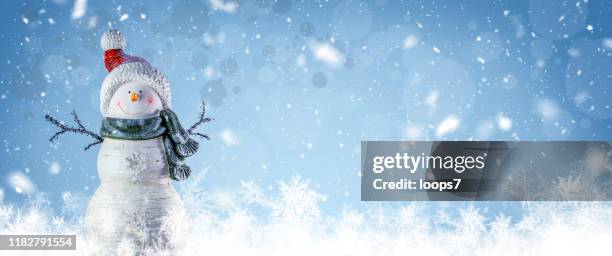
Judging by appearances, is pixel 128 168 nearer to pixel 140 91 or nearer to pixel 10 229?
pixel 140 91

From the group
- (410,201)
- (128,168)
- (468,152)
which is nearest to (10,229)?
(128,168)

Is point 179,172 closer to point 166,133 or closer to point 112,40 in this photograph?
point 166,133

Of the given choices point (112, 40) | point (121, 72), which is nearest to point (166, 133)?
point (121, 72)

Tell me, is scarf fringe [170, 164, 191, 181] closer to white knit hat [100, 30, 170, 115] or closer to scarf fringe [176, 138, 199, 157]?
scarf fringe [176, 138, 199, 157]

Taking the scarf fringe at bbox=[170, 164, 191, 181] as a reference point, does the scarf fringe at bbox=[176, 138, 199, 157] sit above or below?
above

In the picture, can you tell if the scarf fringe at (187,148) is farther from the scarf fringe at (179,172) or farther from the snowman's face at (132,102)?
the snowman's face at (132,102)

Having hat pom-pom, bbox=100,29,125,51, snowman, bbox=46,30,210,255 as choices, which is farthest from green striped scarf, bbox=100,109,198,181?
hat pom-pom, bbox=100,29,125,51
